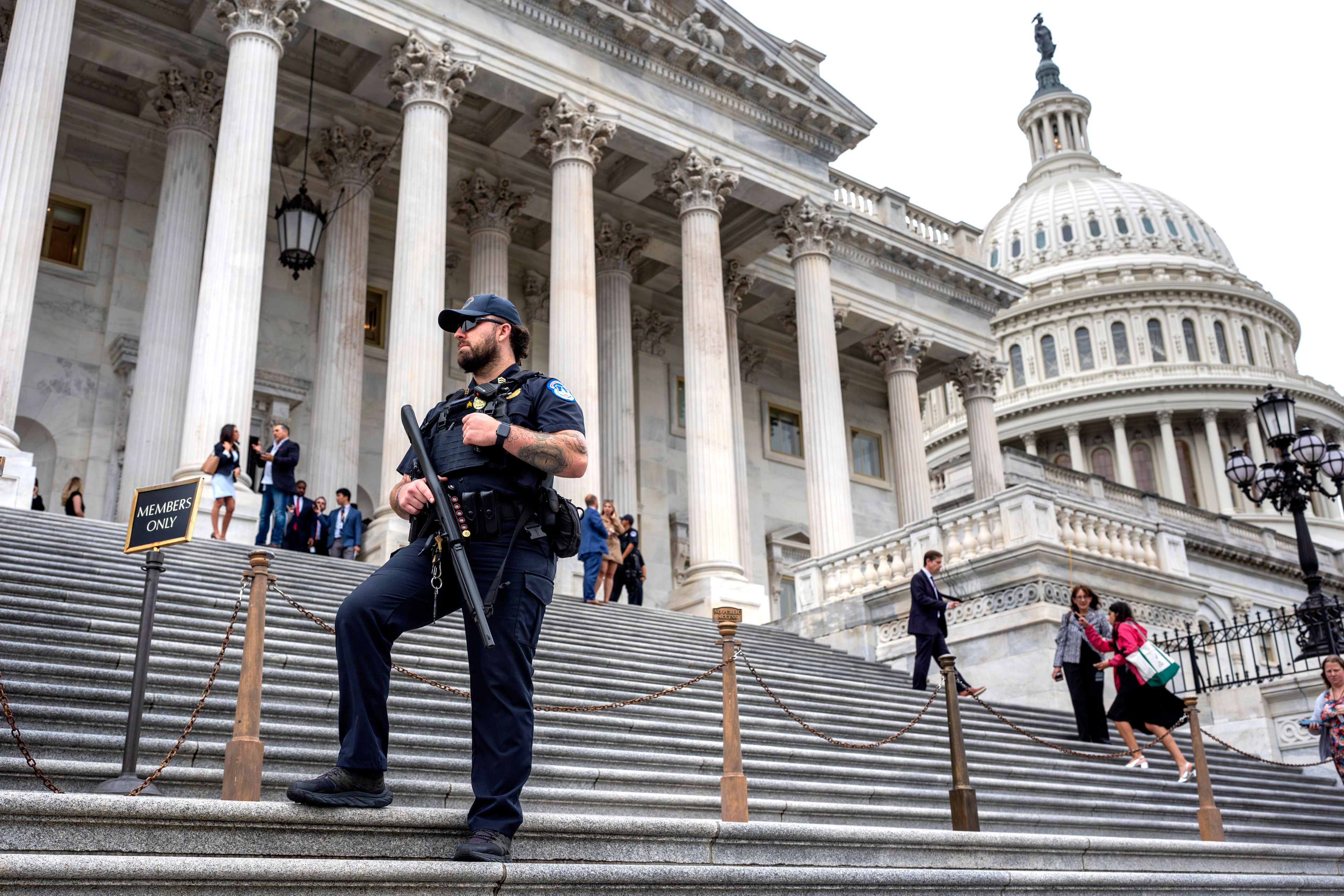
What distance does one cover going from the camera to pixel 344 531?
54.2ft

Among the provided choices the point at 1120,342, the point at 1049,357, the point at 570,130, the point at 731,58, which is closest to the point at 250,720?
the point at 570,130

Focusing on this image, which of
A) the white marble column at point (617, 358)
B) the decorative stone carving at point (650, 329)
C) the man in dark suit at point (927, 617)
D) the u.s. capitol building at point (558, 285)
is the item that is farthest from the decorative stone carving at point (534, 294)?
the man in dark suit at point (927, 617)

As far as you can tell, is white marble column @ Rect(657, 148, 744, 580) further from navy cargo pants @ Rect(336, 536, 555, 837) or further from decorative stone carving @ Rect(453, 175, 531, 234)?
navy cargo pants @ Rect(336, 536, 555, 837)

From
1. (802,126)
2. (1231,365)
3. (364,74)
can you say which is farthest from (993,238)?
(364,74)

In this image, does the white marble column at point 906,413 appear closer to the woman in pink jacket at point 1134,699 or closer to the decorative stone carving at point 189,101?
the decorative stone carving at point 189,101

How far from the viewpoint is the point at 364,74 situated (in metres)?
22.0

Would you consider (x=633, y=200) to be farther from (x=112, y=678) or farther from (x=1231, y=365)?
(x=1231, y=365)

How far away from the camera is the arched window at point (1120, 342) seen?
74.4 metres

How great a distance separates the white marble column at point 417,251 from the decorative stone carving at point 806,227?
25.7 ft

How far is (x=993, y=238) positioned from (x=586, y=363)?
75037 millimetres

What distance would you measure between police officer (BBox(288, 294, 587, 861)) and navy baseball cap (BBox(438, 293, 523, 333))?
45 millimetres

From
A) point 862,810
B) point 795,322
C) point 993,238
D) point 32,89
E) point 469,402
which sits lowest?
point 862,810

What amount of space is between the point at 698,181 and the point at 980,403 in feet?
40.6

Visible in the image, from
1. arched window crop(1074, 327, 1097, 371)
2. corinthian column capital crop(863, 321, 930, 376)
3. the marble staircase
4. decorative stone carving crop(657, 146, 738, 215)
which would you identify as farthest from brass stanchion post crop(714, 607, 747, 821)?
arched window crop(1074, 327, 1097, 371)
